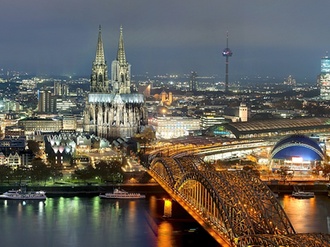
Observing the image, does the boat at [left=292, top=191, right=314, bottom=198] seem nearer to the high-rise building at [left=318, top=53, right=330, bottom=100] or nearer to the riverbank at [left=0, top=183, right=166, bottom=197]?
the riverbank at [left=0, top=183, right=166, bottom=197]

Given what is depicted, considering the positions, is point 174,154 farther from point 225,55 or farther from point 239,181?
point 225,55

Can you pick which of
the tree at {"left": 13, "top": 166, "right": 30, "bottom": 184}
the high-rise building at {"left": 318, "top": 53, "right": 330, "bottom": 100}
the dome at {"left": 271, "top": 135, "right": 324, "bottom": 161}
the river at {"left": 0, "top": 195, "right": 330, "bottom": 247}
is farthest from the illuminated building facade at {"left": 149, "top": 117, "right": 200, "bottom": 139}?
the high-rise building at {"left": 318, "top": 53, "right": 330, "bottom": 100}

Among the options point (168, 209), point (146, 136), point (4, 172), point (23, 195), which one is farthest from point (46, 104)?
point (168, 209)

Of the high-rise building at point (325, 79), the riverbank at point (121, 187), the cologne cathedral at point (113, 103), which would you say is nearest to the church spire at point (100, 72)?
the cologne cathedral at point (113, 103)

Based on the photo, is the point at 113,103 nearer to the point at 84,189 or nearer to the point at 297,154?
the point at 297,154

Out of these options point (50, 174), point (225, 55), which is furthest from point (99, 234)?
point (225, 55)

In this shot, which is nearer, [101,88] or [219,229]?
[219,229]
